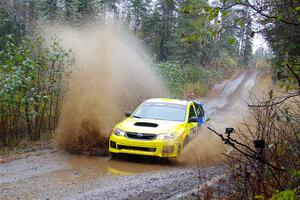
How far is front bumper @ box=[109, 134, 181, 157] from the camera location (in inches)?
381

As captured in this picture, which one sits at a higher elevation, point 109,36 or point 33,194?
point 109,36

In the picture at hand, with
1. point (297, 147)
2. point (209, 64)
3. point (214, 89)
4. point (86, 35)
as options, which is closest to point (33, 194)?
point (297, 147)

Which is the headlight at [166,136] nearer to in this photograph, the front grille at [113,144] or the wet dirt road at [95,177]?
the wet dirt road at [95,177]

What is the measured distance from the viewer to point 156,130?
1002 cm

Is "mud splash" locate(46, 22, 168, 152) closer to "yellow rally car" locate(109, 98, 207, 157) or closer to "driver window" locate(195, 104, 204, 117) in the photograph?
"yellow rally car" locate(109, 98, 207, 157)

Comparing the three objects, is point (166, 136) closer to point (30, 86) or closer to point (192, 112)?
point (192, 112)

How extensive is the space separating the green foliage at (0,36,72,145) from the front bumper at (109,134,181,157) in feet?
12.1

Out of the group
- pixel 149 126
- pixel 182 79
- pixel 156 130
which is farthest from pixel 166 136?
pixel 182 79

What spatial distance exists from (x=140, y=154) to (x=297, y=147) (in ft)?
20.2

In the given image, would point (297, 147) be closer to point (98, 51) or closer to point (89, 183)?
point (89, 183)

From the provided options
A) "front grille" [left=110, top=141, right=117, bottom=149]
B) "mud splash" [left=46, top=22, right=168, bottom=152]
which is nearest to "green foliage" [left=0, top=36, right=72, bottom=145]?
"mud splash" [left=46, top=22, right=168, bottom=152]

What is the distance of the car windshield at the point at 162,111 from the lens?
11.2 meters

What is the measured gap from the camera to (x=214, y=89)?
39469 millimetres

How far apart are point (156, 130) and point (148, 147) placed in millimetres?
579
